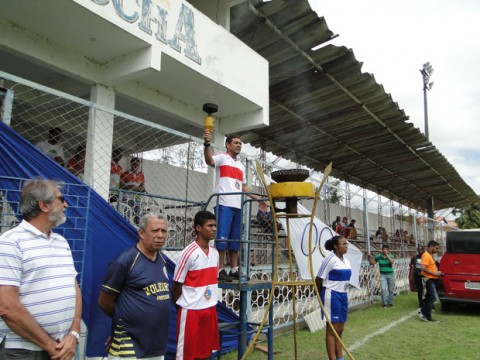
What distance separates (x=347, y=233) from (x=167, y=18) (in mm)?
7045

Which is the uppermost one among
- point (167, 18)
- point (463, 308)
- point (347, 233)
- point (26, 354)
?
point (167, 18)

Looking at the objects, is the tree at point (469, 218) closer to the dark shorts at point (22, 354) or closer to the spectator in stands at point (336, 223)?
the spectator in stands at point (336, 223)

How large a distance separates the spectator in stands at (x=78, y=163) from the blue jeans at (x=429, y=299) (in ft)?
23.9

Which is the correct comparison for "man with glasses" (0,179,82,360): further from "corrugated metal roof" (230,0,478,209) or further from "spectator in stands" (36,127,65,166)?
"corrugated metal roof" (230,0,478,209)

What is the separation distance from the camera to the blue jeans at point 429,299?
7965 mm

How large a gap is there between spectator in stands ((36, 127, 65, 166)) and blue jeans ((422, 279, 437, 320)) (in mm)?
7572

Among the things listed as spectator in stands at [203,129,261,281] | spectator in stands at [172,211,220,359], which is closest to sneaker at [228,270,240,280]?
spectator in stands at [203,129,261,281]

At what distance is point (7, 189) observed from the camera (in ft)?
9.49

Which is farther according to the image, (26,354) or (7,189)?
(7,189)

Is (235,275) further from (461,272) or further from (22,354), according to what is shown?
(461,272)

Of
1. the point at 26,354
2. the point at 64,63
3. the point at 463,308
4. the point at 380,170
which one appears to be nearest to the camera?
the point at 26,354

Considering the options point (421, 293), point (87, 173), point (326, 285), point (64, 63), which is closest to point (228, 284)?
point (326, 285)

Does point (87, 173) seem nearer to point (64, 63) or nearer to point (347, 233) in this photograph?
point (64, 63)

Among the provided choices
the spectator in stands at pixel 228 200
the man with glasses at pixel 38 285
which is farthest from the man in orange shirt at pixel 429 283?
the man with glasses at pixel 38 285
